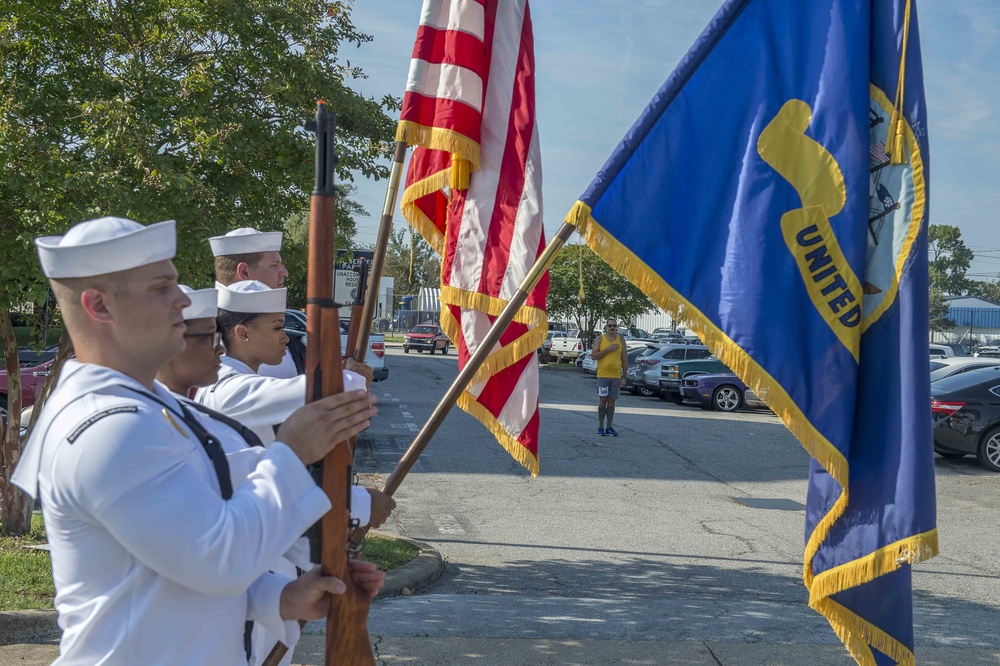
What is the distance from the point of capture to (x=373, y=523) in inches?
108

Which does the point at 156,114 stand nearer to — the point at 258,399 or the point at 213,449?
the point at 258,399

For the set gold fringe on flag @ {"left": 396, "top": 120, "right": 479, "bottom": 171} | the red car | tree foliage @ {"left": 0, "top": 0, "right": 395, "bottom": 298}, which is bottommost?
the red car

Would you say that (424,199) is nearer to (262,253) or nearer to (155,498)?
(262,253)

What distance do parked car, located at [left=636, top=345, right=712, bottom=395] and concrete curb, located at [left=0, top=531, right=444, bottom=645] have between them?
1807cm

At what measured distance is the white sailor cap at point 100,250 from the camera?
1.83 metres

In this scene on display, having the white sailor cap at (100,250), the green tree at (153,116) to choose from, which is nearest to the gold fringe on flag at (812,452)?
the white sailor cap at (100,250)

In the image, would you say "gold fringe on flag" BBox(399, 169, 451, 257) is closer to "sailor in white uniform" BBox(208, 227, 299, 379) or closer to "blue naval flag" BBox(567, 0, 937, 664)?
"sailor in white uniform" BBox(208, 227, 299, 379)

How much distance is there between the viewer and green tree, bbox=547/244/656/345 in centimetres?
3969

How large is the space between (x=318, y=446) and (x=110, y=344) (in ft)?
1.46

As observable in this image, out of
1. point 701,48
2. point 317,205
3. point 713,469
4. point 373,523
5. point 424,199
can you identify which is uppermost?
point 701,48

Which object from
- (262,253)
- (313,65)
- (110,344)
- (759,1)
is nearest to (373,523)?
(110,344)

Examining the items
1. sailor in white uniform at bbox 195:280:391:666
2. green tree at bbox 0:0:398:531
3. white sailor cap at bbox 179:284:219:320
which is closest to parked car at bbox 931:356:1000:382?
green tree at bbox 0:0:398:531

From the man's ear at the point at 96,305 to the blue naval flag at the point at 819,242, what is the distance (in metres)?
1.81

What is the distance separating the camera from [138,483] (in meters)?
1.70
